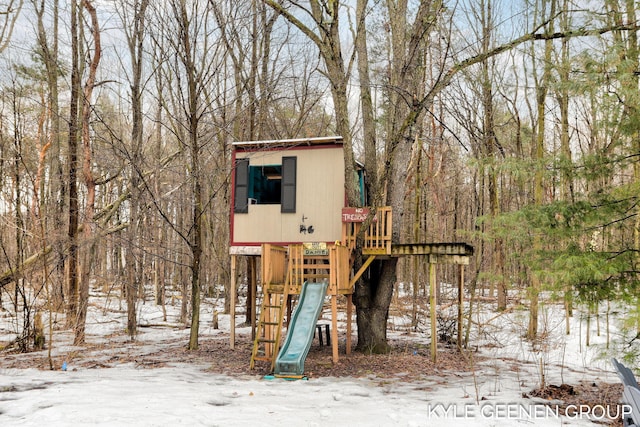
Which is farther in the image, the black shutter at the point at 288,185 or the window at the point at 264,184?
the window at the point at 264,184

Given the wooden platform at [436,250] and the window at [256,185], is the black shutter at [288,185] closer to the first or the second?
the window at [256,185]

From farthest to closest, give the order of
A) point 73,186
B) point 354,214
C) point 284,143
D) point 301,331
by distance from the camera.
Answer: point 73,186 → point 284,143 → point 354,214 → point 301,331

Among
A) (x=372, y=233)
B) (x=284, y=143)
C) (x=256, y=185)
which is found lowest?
(x=372, y=233)

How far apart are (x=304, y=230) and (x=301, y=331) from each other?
2.84 meters

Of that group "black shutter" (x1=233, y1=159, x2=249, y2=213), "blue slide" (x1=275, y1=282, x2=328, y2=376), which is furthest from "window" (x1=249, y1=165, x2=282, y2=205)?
"blue slide" (x1=275, y1=282, x2=328, y2=376)

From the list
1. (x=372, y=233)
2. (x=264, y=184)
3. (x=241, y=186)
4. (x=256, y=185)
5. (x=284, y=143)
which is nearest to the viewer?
(x=372, y=233)

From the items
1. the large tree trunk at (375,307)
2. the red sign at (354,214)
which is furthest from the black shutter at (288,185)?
the large tree trunk at (375,307)

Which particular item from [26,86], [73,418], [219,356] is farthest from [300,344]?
[26,86]

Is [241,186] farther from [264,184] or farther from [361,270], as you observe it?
[361,270]

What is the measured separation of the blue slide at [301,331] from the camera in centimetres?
891

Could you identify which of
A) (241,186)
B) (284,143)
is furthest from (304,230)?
(284,143)

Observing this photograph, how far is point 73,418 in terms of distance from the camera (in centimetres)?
565

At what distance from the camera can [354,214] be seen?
11.1 meters

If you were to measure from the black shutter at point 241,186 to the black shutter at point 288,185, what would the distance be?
914 mm
